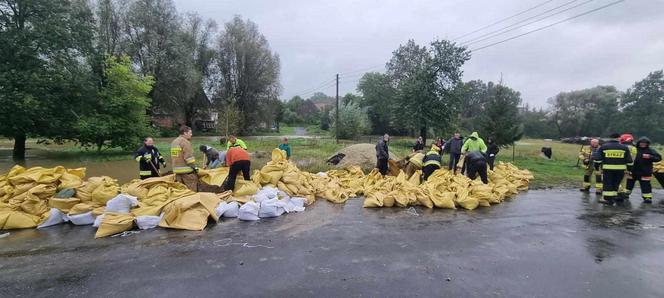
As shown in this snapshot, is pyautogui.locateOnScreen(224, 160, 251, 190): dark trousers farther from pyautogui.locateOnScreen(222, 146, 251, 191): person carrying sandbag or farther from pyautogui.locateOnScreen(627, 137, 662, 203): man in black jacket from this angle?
pyautogui.locateOnScreen(627, 137, 662, 203): man in black jacket

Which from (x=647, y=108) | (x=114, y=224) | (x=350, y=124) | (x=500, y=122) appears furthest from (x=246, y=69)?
(x=647, y=108)

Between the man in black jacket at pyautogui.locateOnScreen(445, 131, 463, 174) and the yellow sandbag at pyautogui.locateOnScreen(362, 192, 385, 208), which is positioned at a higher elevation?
the man in black jacket at pyautogui.locateOnScreen(445, 131, 463, 174)

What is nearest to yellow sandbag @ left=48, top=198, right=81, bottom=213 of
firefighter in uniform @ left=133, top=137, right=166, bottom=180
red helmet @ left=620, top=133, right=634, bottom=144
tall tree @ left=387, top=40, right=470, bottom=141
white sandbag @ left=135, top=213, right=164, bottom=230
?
white sandbag @ left=135, top=213, right=164, bottom=230

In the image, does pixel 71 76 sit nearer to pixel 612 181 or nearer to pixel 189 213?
pixel 189 213

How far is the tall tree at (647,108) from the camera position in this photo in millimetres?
52219

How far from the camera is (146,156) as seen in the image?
723cm

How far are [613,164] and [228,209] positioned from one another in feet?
26.8

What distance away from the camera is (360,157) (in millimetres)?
13188

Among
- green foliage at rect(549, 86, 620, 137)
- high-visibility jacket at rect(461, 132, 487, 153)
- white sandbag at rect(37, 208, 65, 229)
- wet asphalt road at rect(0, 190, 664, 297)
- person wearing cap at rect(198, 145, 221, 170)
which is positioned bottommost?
wet asphalt road at rect(0, 190, 664, 297)

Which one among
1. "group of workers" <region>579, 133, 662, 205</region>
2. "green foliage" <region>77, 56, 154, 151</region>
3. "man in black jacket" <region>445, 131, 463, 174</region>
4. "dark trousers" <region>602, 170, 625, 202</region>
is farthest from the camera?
"green foliage" <region>77, 56, 154, 151</region>

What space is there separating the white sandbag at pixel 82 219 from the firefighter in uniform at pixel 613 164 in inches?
405

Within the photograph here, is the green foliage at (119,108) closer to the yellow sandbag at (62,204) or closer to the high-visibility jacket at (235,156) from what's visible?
the yellow sandbag at (62,204)

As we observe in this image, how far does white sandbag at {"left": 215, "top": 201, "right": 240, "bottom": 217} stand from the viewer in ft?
19.6

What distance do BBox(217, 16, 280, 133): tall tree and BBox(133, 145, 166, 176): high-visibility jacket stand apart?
→ 113ft
